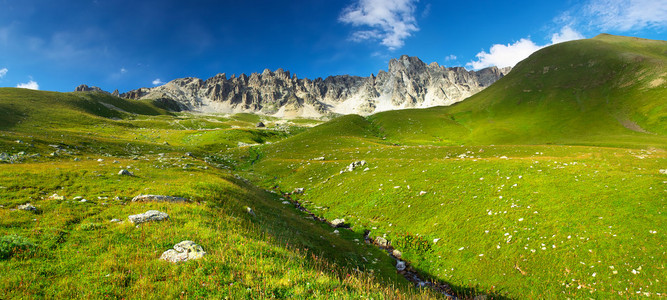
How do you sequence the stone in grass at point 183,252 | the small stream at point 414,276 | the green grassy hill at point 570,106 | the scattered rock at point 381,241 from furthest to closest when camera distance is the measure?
the green grassy hill at point 570,106, the scattered rock at point 381,241, the small stream at point 414,276, the stone in grass at point 183,252

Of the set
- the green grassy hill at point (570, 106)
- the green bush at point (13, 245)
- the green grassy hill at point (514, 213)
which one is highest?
the green grassy hill at point (570, 106)

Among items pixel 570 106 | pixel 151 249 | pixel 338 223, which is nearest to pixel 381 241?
pixel 338 223

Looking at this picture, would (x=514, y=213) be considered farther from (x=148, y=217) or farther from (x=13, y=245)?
(x=13, y=245)

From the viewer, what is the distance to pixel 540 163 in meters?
24.1

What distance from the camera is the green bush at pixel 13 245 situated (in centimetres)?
771

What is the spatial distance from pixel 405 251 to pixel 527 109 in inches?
5625

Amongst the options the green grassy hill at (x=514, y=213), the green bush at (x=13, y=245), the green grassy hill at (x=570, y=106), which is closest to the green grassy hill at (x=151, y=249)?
the green bush at (x=13, y=245)

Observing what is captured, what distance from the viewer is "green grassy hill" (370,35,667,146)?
263 feet

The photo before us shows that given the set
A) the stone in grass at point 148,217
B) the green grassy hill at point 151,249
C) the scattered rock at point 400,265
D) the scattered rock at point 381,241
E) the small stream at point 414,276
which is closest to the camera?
the green grassy hill at point 151,249

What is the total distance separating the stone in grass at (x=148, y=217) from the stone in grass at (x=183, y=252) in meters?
3.77

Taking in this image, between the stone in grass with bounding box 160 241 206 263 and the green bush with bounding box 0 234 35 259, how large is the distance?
4392mm

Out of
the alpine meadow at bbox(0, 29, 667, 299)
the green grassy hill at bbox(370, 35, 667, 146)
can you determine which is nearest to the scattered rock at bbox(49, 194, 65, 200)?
the alpine meadow at bbox(0, 29, 667, 299)

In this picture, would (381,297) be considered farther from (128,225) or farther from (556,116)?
(556,116)

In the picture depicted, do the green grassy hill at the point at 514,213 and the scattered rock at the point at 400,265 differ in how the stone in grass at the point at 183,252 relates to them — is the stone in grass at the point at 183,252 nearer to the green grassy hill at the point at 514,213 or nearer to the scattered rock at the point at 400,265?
the scattered rock at the point at 400,265
